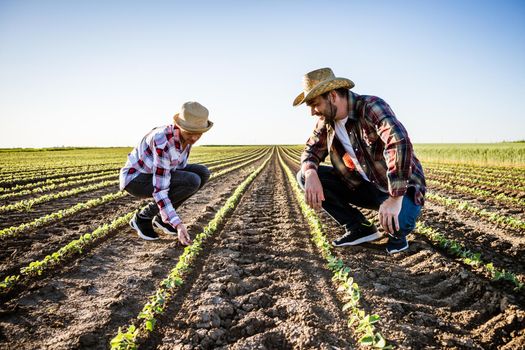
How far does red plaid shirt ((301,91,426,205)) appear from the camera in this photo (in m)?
2.88

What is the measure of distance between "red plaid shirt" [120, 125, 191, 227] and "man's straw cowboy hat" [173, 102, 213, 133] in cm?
26

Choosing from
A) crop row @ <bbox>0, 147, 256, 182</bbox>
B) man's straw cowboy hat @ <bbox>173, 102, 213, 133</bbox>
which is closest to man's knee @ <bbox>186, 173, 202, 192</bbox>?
man's straw cowboy hat @ <bbox>173, 102, 213, 133</bbox>

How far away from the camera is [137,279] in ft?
10.7

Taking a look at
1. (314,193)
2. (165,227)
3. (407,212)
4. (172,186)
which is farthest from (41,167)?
(407,212)

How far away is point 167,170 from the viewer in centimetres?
361

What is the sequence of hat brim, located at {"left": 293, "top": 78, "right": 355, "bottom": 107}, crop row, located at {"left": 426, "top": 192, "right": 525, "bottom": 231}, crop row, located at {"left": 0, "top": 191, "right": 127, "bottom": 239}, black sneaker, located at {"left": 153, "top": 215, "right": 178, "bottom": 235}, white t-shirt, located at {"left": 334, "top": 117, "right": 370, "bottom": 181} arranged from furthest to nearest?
crop row, located at {"left": 426, "top": 192, "right": 525, "bottom": 231}, crop row, located at {"left": 0, "top": 191, "right": 127, "bottom": 239}, black sneaker, located at {"left": 153, "top": 215, "right": 178, "bottom": 235}, white t-shirt, located at {"left": 334, "top": 117, "right": 370, "bottom": 181}, hat brim, located at {"left": 293, "top": 78, "right": 355, "bottom": 107}

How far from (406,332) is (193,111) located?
2765mm

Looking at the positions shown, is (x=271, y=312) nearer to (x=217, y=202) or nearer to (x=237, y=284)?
(x=237, y=284)

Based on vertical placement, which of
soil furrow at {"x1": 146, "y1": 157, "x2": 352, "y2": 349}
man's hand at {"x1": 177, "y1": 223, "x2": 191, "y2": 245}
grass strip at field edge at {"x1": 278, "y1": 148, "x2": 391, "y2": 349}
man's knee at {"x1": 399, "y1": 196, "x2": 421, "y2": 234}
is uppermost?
man's knee at {"x1": 399, "y1": 196, "x2": 421, "y2": 234}

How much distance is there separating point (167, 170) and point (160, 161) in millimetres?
124

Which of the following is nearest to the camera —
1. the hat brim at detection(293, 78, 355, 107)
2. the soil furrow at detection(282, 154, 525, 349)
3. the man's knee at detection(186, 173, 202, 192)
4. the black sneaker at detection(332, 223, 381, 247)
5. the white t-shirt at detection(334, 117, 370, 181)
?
the soil furrow at detection(282, 154, 525, 349)

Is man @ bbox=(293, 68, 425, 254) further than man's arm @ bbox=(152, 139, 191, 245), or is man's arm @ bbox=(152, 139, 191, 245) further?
man's arm @ bbox=(152, 139, 191, 245)

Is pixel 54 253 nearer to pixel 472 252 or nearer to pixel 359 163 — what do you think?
pixel 359 163

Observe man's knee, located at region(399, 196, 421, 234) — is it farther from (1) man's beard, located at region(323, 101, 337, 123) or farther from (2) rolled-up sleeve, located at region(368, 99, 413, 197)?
(1) man's beard, located at region(323, 101, 337, 123)
